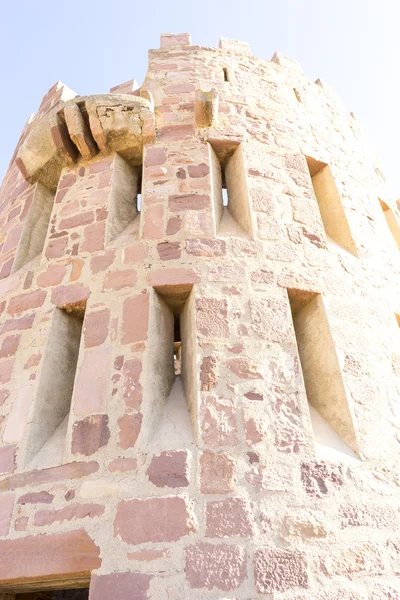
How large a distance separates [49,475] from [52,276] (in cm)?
162

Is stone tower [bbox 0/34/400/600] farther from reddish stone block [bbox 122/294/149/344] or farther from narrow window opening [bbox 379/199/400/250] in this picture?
narrow window opening [bbox 379/199/400/250]

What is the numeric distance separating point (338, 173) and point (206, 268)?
219 cm

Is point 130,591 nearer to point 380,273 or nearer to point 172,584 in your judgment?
point 172,584

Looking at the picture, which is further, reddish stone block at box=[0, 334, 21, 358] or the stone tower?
reddish stone block at box=[0, 334, 21, 358]

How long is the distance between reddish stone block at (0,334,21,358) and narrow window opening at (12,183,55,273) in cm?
86

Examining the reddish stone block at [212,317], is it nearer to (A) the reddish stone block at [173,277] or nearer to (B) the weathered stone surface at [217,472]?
(A) the reddish stone block at [173,277]

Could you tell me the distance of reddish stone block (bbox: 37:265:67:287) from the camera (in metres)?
3.71

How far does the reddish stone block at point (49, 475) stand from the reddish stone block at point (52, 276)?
1484 mm

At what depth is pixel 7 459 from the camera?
2.92 m

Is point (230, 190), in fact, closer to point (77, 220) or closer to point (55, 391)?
point (77, 220)

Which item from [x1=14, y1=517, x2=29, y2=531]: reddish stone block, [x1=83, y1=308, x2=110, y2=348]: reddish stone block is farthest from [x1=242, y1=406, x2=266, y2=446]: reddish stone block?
[x1=14, y1=517, x2=29, y2=531]: reddish stone block

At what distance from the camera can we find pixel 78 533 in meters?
2.47

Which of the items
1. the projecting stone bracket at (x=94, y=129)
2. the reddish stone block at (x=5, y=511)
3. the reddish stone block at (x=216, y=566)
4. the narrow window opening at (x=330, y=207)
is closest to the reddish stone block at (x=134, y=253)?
the projecting stone bracket at (x=94, y=129)

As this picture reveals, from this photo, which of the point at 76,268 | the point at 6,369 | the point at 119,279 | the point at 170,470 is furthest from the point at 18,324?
the point at 170,470
